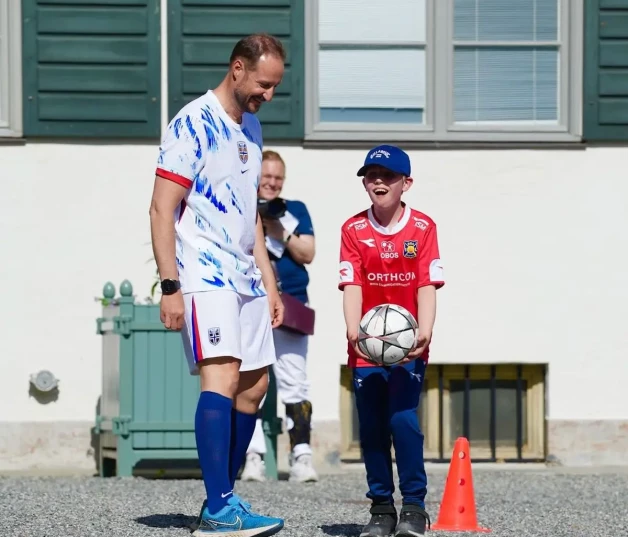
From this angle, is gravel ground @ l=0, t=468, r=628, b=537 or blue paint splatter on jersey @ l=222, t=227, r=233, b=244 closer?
blue paint splatter on jersey @ l=222, t=227, r=233, b=244

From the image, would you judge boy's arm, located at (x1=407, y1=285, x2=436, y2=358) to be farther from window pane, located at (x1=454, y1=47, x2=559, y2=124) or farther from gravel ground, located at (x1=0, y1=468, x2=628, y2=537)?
window pane, located at (x1=454, y1=47, x2=559, y2=124)

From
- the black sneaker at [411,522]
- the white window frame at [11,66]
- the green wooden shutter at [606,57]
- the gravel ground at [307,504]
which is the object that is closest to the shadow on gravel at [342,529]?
the gravel ground at [307,504]

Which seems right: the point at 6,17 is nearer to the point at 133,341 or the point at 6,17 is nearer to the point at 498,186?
the point at 133,341

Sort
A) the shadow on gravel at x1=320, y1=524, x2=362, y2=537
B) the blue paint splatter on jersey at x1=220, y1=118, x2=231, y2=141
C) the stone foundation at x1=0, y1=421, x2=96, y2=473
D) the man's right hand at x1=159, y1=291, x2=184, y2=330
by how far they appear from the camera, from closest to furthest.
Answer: the man's right hand at x1=159, y1=291, x2=184, y2=330 < the blue paint splatter on jersey at x1=220, y1=118, x2=231, y2=141 < the shadow on gravel at x1=320, y1=524, x2=362, y2=537 < the stone foundation at x1=0, y1=421, x2=96, y2=473

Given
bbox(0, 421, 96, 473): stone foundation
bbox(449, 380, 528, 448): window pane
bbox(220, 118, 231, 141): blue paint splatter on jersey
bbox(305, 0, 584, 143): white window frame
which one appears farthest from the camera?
bbox(449, 380, 528, 448): window pane

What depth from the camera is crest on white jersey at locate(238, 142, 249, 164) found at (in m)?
5.88

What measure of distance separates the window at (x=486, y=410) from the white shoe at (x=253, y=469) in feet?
5.36

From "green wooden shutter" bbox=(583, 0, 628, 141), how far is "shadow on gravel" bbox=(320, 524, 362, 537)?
14.4 ft

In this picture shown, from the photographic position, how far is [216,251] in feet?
18.9

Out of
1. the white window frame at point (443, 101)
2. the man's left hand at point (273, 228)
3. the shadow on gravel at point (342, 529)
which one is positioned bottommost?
the shadow on gravel at point (342, 529)

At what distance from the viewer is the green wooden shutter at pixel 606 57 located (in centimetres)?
997


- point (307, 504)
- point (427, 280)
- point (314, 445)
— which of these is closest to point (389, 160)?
point (427, 280)

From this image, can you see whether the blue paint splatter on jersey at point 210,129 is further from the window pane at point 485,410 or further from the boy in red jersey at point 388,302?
the window pane at point 485,410

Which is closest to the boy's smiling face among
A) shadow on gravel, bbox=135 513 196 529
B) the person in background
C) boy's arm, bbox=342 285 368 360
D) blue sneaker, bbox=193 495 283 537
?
boy's arm, bbox=342 285 368 360
